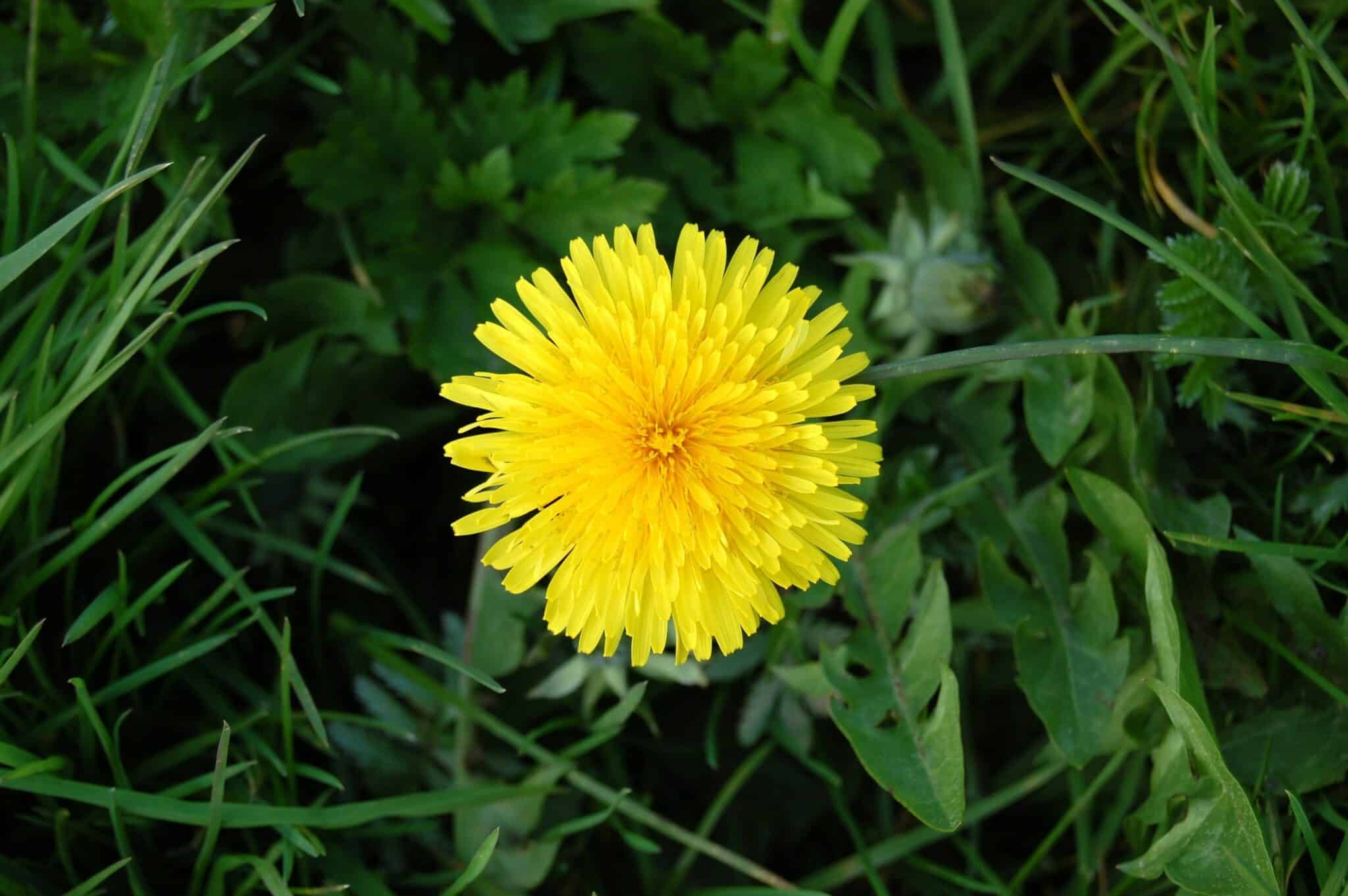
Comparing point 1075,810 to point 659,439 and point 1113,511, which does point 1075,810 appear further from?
point 659,439

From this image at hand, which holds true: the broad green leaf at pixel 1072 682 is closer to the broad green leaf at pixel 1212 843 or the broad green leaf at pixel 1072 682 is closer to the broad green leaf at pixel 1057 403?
the broad green leaf at pixel 1212 843

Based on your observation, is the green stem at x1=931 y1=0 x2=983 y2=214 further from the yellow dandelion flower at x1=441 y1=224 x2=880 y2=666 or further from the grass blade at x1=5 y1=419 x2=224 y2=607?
the grass blade at x1=5 y1=419 x2=224 y2=607

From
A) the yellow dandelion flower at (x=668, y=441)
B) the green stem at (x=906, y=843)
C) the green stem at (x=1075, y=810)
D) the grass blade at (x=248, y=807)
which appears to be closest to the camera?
the yellow dandelion flower at (x=668, y=441)

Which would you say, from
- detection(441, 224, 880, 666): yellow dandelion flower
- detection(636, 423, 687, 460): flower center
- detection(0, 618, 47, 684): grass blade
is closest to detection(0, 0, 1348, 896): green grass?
detection(0, 618, 47, 684): grass blade

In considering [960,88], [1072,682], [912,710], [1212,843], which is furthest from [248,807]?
[960,88]

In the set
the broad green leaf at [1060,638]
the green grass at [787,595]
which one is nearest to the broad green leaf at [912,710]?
the green grass at [787,595]

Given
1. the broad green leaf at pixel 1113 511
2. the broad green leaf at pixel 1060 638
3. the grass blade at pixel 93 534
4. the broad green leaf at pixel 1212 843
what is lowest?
the broad green leaf at pixel 1212 843

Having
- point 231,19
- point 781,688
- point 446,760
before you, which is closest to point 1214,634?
point 781,688

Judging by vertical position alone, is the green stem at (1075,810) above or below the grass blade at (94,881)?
below
